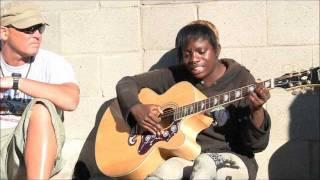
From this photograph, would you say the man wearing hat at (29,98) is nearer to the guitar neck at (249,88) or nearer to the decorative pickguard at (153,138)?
the decorative pickguard at (153,138)

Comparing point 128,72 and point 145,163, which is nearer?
point 145,163

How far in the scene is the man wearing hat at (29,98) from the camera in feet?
11.3

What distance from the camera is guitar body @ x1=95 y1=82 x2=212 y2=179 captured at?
140 inches

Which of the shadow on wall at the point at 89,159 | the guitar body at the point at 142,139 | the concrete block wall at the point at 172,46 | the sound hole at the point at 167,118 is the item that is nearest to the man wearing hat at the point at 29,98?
the guitar body at the point at 142,139

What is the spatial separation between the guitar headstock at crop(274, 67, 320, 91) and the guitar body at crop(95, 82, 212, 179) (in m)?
0.52

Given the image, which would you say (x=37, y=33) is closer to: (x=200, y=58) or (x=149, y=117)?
(x=149, y=117)

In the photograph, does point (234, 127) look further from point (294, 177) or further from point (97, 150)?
point (97, 150)

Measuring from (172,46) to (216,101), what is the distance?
899mm

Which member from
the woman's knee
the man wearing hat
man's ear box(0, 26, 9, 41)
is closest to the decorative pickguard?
the man wearing hat

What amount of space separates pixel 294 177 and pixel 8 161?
1720mm

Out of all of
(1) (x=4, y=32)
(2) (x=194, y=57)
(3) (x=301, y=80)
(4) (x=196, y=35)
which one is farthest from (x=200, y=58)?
(1) (x=4, y=32)

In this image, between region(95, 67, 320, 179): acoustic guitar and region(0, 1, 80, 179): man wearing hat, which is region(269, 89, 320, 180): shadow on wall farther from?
region(0, 1, 80, 179): man wearing hat

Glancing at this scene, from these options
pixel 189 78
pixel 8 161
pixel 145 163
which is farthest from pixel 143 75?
pixel 8 161

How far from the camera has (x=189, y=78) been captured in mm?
3889
